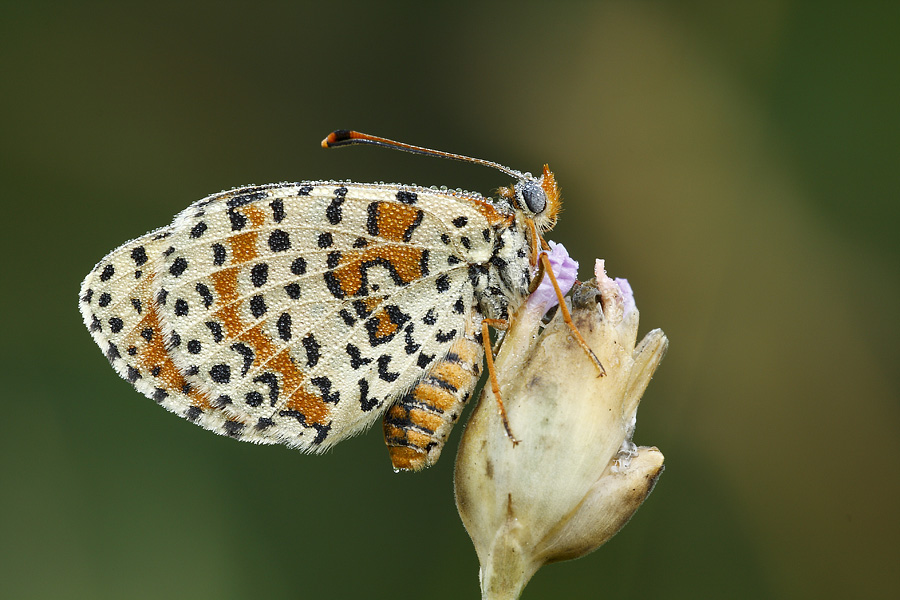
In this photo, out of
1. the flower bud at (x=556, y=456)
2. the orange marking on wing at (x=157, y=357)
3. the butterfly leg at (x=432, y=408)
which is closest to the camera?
the flower bud at (x=556, y=456)

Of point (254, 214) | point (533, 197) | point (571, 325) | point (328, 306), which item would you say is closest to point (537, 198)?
point (533, 197)

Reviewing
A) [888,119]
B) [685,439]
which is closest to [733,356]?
[685,439]

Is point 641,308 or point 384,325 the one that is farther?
point 641,308

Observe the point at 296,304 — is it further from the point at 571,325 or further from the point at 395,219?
the point at 571,325

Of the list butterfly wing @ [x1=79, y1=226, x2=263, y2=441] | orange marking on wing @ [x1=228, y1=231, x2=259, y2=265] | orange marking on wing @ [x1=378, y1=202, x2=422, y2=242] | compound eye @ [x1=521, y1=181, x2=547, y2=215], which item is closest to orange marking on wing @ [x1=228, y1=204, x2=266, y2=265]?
orange marking on wing @ [x1=228, y1=231, x2=259, y2=265]

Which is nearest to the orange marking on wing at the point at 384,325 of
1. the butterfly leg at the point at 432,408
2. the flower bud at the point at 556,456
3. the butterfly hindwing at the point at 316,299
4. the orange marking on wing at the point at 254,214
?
the butterfly hindwing at the point at 316,299

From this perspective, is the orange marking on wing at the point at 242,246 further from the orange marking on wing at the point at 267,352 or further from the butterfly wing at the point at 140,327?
the butterfly wing at the point at 140,327

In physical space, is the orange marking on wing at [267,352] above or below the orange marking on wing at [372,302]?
below

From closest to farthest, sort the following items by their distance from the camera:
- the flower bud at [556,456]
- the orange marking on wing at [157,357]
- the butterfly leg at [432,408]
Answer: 1. the flower bud at [556,456]
2. the butterfly leg at [432,408]
3. the orange marking on wing at [157,357]

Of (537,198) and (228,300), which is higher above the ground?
(537,198)
